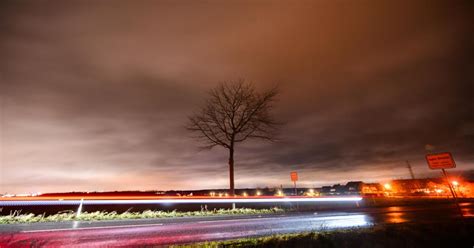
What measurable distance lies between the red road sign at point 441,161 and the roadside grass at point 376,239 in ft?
10.7

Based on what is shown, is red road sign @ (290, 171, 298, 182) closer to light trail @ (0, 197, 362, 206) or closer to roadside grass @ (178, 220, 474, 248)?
light trail @ (0, 197, 362, 206)

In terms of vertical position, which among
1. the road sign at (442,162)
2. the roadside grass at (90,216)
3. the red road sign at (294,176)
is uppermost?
the red road sign at (294,176)

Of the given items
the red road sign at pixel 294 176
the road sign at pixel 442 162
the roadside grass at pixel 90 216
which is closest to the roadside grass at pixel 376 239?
the road sign at pixel 442 162

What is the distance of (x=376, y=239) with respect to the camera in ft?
23.6

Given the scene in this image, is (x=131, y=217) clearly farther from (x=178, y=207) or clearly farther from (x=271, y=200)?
(x=271, y=200)

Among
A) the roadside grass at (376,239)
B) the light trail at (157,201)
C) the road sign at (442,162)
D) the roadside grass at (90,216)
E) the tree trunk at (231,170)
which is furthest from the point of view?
the tree trunk at (231,170)

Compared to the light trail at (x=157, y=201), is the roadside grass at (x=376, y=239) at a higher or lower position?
lower

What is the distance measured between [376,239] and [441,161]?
7277 mm

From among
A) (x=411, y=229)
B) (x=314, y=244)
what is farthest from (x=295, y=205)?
(x=314, y=244)

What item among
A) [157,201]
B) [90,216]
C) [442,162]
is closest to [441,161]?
[442,162]

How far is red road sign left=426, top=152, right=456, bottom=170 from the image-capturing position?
11.1 m

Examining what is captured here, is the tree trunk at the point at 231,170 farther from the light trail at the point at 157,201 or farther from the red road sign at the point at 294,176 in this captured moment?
the red road sign at the point at 294,176

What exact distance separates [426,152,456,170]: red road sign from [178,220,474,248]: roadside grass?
10.7 ft

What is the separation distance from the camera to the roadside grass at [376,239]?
21.1 ft
